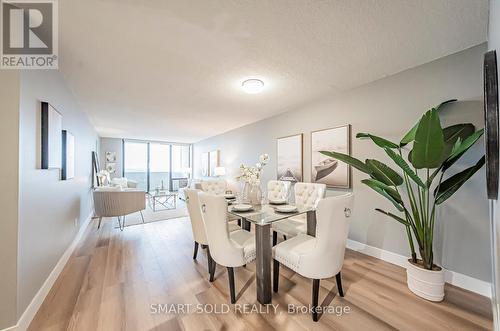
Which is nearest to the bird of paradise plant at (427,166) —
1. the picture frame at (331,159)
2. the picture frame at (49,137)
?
the picture frame at (331,159)

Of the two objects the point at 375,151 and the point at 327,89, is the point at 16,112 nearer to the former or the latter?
the point at 327,89

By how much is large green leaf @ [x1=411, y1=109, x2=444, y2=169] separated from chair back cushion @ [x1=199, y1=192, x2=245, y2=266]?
1701 millimetres

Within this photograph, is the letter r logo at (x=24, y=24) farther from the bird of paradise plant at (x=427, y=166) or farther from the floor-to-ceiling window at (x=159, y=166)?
the floor-to-ceiling window at (x=159, y=166)

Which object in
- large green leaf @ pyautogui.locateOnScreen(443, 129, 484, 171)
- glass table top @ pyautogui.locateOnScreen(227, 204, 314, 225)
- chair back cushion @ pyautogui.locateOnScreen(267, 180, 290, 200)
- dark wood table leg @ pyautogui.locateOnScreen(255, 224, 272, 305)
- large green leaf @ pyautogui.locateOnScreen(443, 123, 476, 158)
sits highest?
large green leaf @ pyautogui.locateOnScreen(443, 123, 476, 158)

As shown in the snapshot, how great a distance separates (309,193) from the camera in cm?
279

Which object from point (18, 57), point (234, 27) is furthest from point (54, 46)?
point (234, 27)

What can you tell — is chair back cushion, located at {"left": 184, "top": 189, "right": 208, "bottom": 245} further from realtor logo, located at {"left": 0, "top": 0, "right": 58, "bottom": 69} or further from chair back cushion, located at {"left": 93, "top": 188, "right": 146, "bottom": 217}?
chair back cushion, located at {"left": 93, "top": 188, "right": 146, "bottom": 217}

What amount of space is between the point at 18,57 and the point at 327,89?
11.1 feet

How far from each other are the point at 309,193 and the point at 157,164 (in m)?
7.94

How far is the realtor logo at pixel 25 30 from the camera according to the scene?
4.44 ft

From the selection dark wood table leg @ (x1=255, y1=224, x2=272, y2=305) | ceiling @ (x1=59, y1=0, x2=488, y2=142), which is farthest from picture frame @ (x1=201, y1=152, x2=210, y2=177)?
dark wood table leg @ (x1=255, y1=224, x2=272, y2=305)

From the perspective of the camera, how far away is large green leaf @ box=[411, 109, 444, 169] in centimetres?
141

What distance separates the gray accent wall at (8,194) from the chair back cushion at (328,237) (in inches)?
87.0

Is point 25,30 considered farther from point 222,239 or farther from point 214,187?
point 214,187
